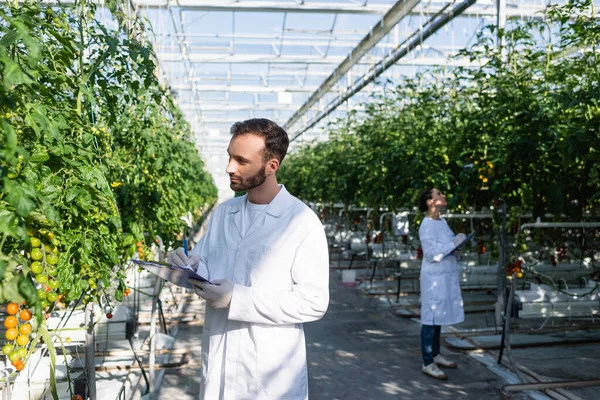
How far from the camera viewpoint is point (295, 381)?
203cm

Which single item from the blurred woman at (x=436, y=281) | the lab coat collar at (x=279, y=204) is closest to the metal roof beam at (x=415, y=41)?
the blurred woman at (x=436, y=281)

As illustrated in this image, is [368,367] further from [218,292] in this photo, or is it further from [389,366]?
[218,292]

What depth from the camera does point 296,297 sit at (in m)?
1.94

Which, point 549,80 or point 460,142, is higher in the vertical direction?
point 549,80

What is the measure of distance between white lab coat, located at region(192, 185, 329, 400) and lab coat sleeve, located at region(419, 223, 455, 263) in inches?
110

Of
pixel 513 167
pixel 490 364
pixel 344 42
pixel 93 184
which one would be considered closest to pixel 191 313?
pixel 490 364

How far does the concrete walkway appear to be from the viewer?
14.6 ft

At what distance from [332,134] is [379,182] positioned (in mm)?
4806

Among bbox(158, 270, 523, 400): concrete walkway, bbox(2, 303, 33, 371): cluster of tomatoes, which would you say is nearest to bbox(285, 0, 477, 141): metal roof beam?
bbox(158, 270, 523, 400): concrete walkway

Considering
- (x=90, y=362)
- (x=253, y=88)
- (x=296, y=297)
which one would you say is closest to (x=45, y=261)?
(x=296, y=297)

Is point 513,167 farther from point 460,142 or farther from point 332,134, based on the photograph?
point 332,134

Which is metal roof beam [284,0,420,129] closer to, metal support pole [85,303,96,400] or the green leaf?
metal support pole [85,303,96,400]

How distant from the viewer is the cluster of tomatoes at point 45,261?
1.91 m

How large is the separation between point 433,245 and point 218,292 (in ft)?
10.2
